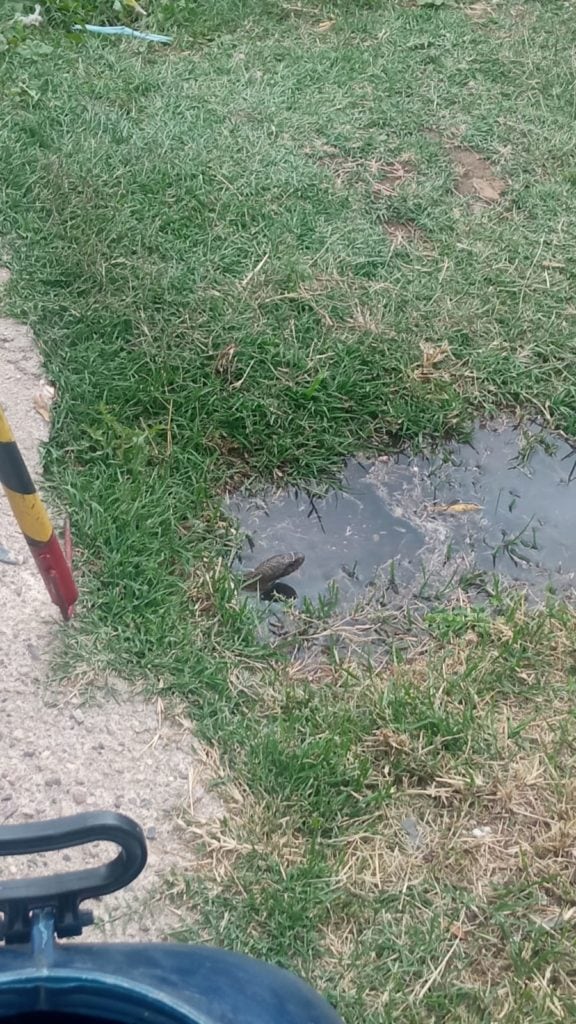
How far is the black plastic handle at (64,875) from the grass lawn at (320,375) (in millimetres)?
839

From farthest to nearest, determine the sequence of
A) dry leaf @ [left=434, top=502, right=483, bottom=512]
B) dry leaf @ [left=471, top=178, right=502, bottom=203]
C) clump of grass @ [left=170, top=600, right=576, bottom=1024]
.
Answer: dry leaf @ [left=471, top=178, right=502, bottom=203]
dry leaf @ [left=434, top=502, right=483, bottom=512]
clump of grass @ [left=170, top=600, right=576, bottom=1024]

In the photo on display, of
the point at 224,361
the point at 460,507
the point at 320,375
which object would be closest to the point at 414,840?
the point at 460,507

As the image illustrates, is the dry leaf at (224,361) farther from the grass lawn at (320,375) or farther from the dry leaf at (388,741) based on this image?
the dry leaf at (388,741)

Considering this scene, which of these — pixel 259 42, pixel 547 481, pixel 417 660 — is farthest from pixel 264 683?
pixel 259 42

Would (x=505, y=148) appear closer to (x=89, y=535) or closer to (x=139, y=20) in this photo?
(x=139, y=20)

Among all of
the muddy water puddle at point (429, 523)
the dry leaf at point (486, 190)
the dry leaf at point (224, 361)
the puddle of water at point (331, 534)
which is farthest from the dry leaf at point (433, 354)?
the dry leaf at point (486, 190)

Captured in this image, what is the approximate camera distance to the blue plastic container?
1118 millimetres

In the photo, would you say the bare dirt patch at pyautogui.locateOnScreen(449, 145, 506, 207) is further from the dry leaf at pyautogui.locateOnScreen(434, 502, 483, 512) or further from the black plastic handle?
the black plastic handle

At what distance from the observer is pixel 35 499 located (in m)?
2.17

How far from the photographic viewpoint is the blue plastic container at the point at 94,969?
112cm

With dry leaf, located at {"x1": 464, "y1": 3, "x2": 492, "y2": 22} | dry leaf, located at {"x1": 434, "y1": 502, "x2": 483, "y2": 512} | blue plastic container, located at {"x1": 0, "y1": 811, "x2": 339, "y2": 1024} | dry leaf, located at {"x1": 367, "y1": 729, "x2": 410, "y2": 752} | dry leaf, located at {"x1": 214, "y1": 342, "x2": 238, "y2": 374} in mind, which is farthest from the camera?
dry leaf, located at {"x1": 464, "y1": 3, "x2": 492, "y2": 22}

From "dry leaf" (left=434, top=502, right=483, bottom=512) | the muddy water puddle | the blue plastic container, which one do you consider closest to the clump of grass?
the muddy water puddle

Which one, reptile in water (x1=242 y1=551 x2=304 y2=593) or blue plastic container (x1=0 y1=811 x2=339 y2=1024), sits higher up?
blue plastic container (x1=0 y1=811 x2=339 y2=1024)

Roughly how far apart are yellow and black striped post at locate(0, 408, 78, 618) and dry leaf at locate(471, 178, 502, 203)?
8.16 feet
